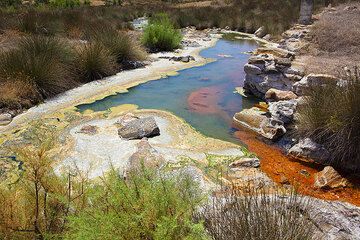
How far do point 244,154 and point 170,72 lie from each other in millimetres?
4848

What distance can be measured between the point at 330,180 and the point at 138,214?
2.93 m

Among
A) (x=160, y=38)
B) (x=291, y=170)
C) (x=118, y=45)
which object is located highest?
(x=118, y=45)

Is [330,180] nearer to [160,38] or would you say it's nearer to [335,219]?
[335,219]

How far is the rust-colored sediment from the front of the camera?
4227 mm

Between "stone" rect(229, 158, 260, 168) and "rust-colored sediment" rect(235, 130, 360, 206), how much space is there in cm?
11

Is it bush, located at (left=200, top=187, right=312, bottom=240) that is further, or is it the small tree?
the small tree

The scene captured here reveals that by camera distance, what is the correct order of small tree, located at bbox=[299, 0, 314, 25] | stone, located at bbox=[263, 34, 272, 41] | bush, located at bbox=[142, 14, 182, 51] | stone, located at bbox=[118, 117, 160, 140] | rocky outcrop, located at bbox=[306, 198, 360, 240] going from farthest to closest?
small tree, located at bbox=[299, 0, 314, 25]
stone, located at bbox=[263, 34, 272, 41]
bush, located at bbox=[142, 14, 182, 51]
stone, located at bbox=[118, 117, 160, 140]
rocky outcrop, located at bbox=[306, 198, 360, 240]

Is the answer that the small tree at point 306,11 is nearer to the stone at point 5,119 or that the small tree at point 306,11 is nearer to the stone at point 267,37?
the stone at point 267,37

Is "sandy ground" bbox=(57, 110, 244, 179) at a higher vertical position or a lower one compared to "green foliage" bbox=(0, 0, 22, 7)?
lower

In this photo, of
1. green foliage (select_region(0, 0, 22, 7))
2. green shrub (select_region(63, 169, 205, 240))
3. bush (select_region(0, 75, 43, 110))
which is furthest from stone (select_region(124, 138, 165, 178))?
green foliage (select_region(0, 0, 22, 7))

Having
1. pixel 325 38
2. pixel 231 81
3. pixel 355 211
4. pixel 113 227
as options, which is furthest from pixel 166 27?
pixel 113 227

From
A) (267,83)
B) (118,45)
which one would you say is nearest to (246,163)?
(267,83)

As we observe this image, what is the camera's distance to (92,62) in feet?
27.9

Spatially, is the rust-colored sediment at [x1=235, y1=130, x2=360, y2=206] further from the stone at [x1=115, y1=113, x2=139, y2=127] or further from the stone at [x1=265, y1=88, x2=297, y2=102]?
the stone at [x1=115, y1=113, x2=139, y2=127]
